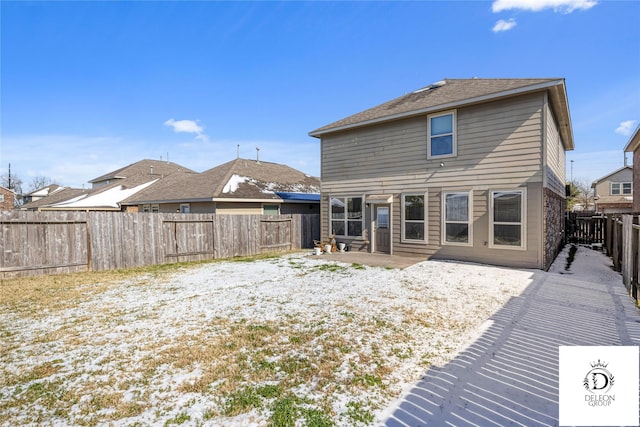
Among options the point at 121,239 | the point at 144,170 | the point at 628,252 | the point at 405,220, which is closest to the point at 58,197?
the point at 144,170

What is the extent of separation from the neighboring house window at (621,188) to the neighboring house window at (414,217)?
33.4 m

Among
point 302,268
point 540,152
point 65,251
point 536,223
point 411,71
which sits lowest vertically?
point 302,268

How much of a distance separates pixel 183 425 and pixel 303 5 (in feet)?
37.8

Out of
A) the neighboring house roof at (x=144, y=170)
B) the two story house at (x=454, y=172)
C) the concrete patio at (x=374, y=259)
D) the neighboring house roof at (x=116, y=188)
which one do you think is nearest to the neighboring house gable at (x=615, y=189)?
the two story house at (x=454, y=172)

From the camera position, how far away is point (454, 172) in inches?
375

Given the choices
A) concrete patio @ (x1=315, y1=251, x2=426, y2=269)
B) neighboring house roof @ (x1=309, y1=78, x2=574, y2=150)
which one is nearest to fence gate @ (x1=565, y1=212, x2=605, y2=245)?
neighboring house roof @ (x1=309, y1=78, x2=574, y2=150)

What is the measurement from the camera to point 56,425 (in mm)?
2379

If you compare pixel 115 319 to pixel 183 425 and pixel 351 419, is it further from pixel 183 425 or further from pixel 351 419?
pixel 351 419

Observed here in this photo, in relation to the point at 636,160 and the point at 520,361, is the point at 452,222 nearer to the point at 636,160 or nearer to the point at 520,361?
the point at 520,361

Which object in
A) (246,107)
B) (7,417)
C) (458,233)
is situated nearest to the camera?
(7,417)

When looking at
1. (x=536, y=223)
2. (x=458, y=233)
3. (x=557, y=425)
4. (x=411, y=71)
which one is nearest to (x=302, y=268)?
(x=458, y=233)

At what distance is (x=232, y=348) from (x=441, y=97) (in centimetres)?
1006

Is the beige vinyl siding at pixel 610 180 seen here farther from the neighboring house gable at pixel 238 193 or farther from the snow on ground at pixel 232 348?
the snow on ground at pixel 232 348

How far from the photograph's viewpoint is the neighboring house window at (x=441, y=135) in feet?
31.6
